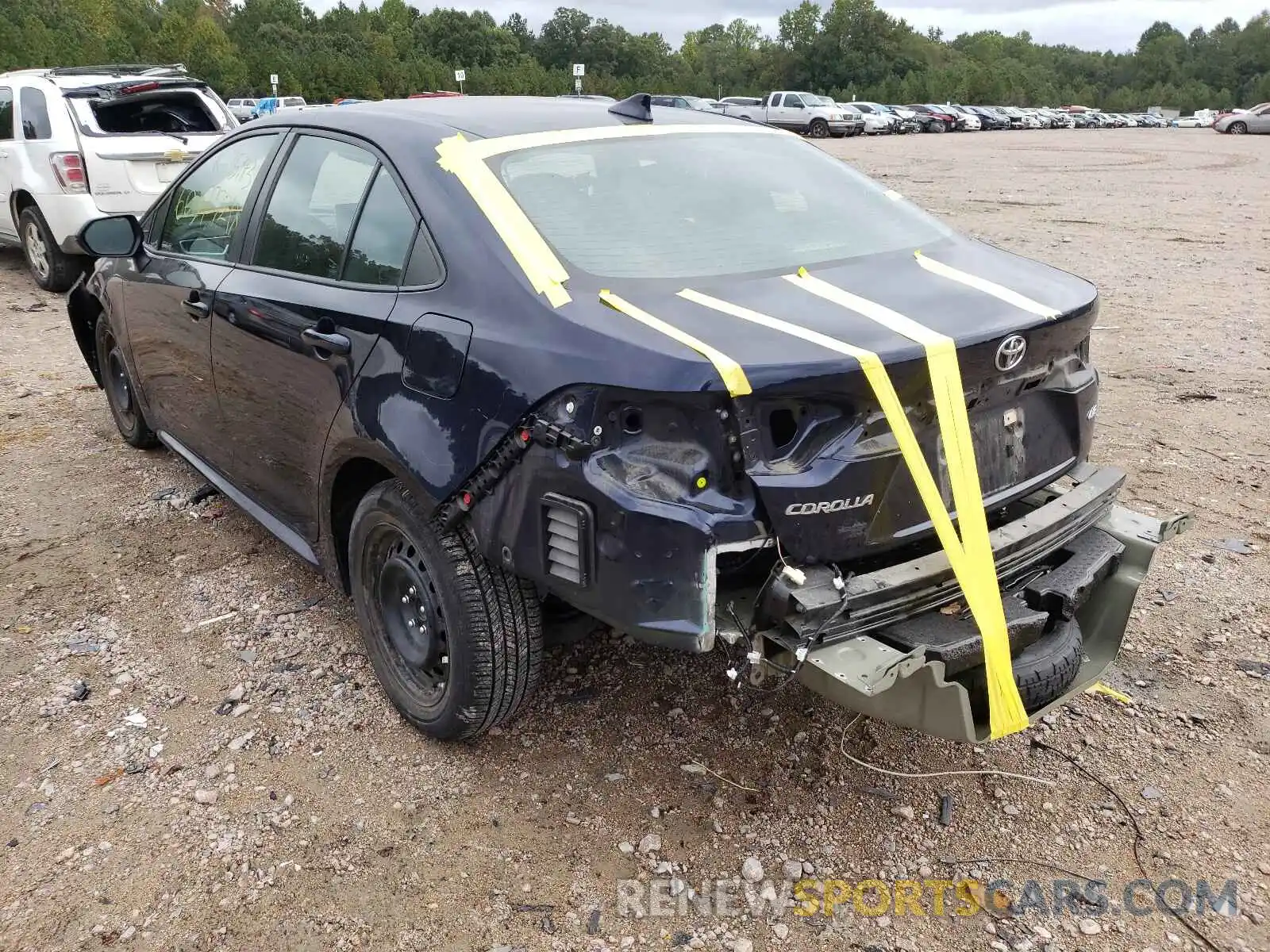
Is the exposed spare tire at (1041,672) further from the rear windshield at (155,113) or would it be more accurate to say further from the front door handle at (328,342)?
the rear windshield at (155,113)

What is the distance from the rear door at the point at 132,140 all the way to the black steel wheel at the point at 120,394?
329cm

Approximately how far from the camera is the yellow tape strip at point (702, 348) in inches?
81.8

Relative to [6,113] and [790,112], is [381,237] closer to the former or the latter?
[6,113]

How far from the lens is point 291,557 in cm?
417

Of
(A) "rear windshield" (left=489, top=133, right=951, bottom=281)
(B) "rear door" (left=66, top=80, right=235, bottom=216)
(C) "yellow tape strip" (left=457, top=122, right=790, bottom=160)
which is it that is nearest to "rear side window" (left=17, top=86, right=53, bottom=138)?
(B) "rear door" (left=66, top=80, right=235, bottom=216)

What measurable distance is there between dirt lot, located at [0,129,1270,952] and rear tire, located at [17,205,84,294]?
5213mm

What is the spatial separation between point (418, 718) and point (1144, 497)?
348 centimetres

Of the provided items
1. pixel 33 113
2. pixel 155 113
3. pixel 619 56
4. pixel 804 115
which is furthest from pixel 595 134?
pixel 619 56

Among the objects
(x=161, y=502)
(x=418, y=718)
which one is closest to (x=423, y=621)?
(x=418, y=718)

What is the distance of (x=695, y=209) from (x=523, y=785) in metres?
1.75

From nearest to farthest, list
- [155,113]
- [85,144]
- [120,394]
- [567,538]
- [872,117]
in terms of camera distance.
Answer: [567,538] < [120,394] < [85,144] < [155,113] < [872,117]

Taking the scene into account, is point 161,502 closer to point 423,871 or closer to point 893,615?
point 423,871

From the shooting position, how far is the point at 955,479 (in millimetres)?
2393

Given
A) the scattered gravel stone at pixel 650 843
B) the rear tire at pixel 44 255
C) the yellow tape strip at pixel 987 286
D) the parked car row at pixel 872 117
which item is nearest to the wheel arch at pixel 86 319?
the rear tire at pixel 44 255
